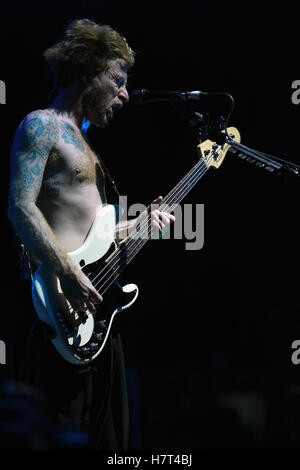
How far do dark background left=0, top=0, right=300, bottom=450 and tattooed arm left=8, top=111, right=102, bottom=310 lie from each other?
1070 mm

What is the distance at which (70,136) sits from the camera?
226 centimetres

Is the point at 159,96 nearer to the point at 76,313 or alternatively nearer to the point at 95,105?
the point at 95,105

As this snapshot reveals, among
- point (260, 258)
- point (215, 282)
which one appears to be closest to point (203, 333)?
point (215, 282)

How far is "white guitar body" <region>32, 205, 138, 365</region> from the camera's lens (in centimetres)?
197

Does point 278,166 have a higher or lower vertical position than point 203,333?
higher

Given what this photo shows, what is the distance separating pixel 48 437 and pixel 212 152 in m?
2.04

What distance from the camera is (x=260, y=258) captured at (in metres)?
4.18

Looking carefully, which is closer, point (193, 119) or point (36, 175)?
point (36, 175)

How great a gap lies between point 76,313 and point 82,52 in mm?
1176

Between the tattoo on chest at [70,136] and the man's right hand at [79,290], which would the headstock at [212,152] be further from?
the man's right hand at [79,290]

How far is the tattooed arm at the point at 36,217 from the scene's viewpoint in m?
1.99

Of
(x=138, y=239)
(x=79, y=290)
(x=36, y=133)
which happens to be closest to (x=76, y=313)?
(x=79, y=290)

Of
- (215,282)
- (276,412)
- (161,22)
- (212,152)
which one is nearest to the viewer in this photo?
(212,152)

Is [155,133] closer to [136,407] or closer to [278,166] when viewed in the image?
[278,166]
